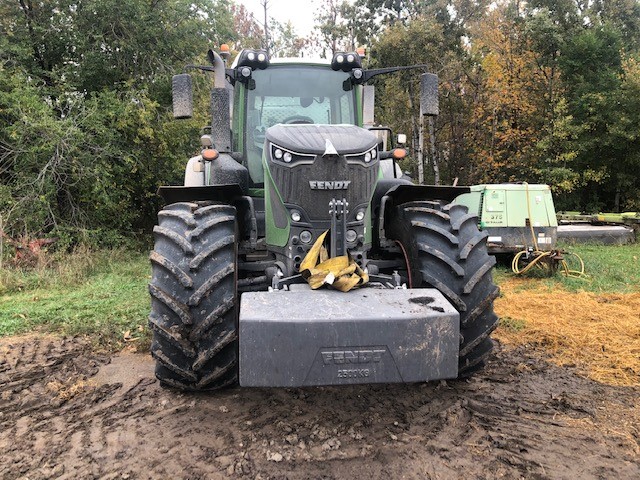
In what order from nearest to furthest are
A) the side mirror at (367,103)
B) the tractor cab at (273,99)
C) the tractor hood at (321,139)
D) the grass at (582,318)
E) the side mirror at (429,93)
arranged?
1. the tractor hood at (321,139)
2. the side mirror at (429,93)
3. the tractor cab at (273,99)
4. the grass at (582,318)
5. the side mirror at (367,103)

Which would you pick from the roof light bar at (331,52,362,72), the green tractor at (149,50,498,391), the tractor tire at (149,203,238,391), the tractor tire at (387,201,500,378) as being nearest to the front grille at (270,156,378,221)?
the green tractor at (149,50,498,391)

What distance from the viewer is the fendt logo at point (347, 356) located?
2.78 m

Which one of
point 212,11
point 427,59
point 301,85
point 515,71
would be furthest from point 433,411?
point 515,71

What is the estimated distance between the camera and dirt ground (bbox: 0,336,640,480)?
286 centimetres

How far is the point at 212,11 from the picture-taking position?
13.6 meters

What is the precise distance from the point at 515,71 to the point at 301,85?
20963 mm

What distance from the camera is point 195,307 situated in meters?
3.27

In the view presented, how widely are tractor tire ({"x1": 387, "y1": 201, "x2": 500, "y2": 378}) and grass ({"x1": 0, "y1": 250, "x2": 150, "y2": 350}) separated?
3.14 metres

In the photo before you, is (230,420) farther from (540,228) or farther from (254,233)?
(540,228)

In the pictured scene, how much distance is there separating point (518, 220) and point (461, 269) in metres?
6.80

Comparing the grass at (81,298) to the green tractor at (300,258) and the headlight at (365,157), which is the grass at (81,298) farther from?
the headlight at (365,157)

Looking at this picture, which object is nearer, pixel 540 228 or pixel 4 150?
pixel 540 228

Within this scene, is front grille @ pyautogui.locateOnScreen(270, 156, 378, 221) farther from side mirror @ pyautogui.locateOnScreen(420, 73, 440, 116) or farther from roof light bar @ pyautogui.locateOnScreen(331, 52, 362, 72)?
roof light bar @ pyautogui.locateOnScreen(331, 52, 362, 72)

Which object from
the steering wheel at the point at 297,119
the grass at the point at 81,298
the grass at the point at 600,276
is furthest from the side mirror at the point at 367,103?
the grass at the point at 600,276
